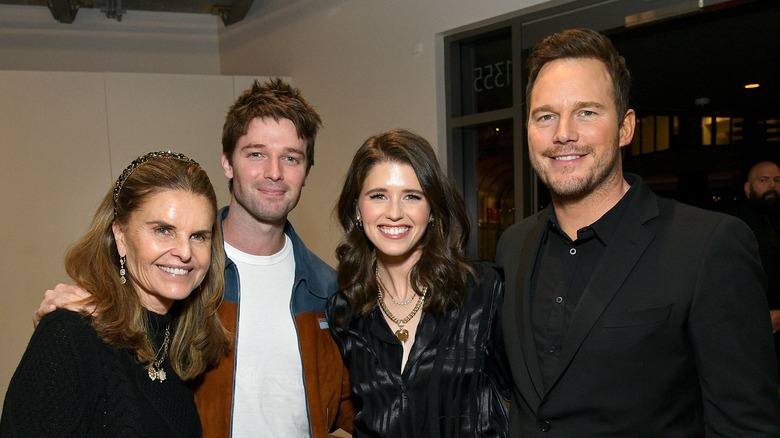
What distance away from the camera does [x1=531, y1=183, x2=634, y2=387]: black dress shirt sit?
5.74ft

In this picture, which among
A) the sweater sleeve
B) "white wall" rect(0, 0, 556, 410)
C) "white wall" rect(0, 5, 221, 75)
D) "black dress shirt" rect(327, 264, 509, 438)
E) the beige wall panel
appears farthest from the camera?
"white wall" rect(0, 5, 221, 75)

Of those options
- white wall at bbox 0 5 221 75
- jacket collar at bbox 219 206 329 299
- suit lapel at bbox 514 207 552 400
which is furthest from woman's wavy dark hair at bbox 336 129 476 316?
white wall at bbox 0 5 221 75

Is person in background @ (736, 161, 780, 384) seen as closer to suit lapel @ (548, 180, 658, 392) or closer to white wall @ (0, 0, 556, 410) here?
suit lapel @ (548, 180, 658, 392)

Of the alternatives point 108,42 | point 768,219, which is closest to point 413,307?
point 768,219

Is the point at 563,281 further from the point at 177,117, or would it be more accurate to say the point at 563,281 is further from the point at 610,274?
the point at 177,117

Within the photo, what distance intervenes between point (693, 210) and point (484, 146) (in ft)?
9.33

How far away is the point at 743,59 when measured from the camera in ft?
9.70

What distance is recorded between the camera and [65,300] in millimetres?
1650

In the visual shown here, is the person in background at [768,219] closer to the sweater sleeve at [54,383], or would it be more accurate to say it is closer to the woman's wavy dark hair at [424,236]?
the woman's wavy dark hair at [424,236]

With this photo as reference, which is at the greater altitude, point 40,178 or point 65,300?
point 40,178

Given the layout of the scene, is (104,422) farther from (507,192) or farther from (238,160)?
(507,192)

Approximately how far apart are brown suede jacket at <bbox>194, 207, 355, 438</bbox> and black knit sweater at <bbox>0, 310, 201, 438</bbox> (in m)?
0.34

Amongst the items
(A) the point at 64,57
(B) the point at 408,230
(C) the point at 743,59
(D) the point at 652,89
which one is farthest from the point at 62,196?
(C) the point at 743,59

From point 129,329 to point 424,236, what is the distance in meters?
1.07
